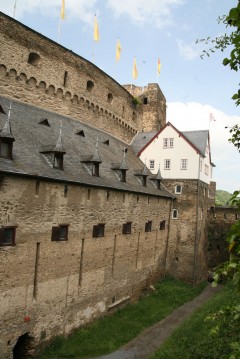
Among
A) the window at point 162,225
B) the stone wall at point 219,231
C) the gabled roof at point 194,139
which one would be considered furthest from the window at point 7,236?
the stone wall at point 219,231

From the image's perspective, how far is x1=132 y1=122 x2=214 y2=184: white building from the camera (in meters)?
31.5

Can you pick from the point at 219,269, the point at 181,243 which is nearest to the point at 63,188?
the point at 219,269

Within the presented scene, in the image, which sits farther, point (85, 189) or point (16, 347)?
point (85, 189)

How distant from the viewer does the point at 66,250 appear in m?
17.4

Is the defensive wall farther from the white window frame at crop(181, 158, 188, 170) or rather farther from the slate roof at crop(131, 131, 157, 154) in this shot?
the white window frame at crop(181, 158, 188, 170)

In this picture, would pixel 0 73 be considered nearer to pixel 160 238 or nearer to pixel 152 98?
pixel 160 238

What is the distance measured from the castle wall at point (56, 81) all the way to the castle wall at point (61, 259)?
856 centimetres

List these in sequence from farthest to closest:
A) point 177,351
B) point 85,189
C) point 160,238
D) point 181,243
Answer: point 181,243, point 160,238, point 85,189, point 177,351

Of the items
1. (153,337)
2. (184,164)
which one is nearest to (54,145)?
(153,337)

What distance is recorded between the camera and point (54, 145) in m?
17.3

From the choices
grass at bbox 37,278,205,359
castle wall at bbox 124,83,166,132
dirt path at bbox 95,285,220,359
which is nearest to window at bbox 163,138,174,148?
castle wall at bbox 124,83,166,132

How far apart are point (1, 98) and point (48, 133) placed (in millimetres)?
3387

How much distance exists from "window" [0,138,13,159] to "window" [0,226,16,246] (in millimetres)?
3077

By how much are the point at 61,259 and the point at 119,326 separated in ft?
19.4
